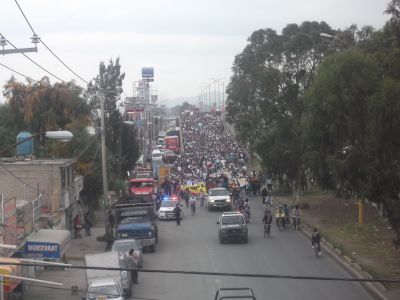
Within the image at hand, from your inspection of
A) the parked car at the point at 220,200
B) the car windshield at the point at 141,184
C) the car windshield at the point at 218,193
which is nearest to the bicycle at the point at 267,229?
the parked car at the point at 220,200

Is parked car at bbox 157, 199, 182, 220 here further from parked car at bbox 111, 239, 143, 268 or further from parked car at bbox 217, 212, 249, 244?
parked car at bbox 111, 239, 143, 268

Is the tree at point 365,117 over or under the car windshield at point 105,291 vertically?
over

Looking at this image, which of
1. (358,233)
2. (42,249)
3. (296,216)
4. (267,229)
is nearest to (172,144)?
(296,216)

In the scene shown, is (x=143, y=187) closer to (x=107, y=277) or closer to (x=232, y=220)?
(x=232, y=220)

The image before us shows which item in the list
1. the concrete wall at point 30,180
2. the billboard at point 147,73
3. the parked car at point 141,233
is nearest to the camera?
the parked car at point 141,233

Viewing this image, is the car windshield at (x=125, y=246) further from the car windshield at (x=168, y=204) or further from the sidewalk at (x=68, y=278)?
the car windshield at (x=168, y=204)

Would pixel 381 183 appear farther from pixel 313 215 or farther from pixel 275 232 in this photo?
pixel 313 215

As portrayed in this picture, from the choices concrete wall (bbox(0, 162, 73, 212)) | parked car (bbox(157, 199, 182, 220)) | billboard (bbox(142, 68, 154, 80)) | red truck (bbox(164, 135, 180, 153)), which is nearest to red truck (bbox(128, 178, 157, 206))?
parked car (bbox(157, 199, 182, 220))
